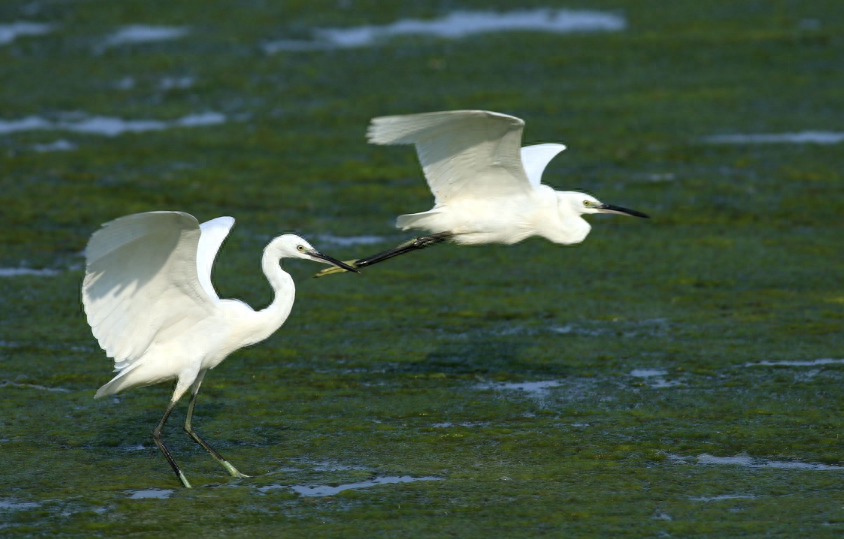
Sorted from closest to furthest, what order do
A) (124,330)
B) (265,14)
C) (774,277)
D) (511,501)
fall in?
(511,501), (124,330), (774,277), (265,14)

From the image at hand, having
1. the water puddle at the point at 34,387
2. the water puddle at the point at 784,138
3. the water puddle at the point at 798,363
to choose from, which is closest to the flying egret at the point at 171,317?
the water puddle at the point at 34,387

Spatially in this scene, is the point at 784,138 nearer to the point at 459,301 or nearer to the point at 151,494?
the point at 459,301

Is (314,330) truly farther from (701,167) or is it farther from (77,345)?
(701,167)

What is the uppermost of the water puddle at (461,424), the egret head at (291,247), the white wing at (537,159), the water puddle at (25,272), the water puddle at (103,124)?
the white wing at (537,159)

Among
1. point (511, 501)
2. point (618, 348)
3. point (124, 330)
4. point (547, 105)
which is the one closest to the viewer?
point (511, 501)

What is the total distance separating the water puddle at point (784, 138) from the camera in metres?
15.5

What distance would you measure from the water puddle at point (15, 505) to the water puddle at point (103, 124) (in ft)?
34.2

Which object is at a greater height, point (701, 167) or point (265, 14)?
point (265, 14)

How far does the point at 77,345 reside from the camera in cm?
952

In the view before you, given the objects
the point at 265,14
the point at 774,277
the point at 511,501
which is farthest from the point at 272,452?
the point at 265,14

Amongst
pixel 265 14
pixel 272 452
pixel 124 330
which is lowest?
pixel 272 452

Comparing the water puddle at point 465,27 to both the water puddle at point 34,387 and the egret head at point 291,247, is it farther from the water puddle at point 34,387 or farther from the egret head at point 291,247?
the egret head at point 291,247

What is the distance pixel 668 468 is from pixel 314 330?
12.5 ft

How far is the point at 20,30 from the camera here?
21.3 metres
